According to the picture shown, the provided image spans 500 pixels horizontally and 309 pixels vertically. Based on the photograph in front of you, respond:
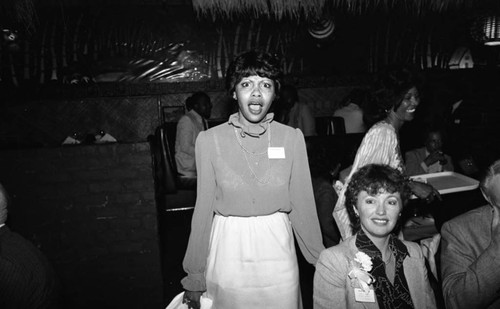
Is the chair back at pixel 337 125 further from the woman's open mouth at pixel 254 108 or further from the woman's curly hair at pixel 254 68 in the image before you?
the woman's open mouth at pixel 254 108

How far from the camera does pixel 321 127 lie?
7430 millimetres

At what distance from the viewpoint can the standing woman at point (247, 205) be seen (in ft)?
6.30

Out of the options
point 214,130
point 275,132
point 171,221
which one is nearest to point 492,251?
point 275,132

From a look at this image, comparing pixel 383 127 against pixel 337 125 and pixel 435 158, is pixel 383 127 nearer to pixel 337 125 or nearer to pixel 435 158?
pixel 435 158

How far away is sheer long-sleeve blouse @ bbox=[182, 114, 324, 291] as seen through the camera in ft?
6.33

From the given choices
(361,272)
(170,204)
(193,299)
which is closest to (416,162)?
(361,272)

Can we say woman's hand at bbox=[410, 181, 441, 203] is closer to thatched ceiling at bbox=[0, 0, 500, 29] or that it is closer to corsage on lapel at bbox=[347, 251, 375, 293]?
corsage on lapel at bbox=[347, 251, 375, 293]

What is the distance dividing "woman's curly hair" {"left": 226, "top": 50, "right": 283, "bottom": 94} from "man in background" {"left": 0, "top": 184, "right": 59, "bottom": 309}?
1518mm

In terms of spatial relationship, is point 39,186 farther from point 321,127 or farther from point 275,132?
point 321,127

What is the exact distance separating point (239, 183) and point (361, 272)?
2.54ft

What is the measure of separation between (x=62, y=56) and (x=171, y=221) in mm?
4602

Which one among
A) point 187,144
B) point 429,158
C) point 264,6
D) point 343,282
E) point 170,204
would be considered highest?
point 264,6

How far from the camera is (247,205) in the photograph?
1.92 metres

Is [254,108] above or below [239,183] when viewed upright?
above
